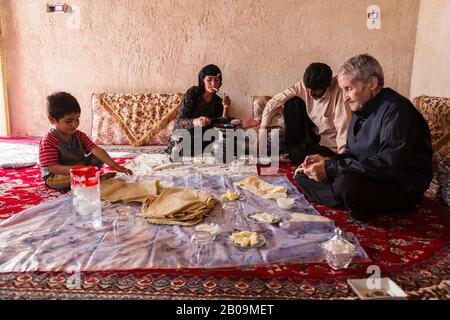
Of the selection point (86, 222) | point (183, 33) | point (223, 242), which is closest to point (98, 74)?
point (183, 33)

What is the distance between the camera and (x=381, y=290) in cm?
140

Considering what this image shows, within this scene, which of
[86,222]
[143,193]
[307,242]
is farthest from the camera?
[143,193]

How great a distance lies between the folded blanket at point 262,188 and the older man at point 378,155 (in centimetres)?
30

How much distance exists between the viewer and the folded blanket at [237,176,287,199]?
2449 mm

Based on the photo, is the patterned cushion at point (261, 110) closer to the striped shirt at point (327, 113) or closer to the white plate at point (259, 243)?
Result: the striped shirt at point (327, 113)

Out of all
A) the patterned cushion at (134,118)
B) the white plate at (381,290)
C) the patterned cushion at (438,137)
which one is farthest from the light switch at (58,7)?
the white plate at (381,290)

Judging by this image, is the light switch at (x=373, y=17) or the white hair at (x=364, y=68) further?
the light switch at (x=373, y=17)

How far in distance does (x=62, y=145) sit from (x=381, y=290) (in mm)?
2111

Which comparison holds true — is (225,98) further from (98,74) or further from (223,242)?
(223,242)

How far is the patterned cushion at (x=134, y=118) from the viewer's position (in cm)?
416

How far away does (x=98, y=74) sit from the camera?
4.38m

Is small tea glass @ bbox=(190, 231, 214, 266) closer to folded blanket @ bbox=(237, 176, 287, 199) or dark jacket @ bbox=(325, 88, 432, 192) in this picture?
folded blanket @ bbox=(237, 176, 287, 199)

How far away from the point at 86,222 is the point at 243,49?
291 centimetres

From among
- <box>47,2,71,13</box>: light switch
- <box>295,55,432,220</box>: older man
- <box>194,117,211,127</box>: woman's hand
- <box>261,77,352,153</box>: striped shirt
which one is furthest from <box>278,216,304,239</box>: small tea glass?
<box>47,2,71,13</box>: light switch
